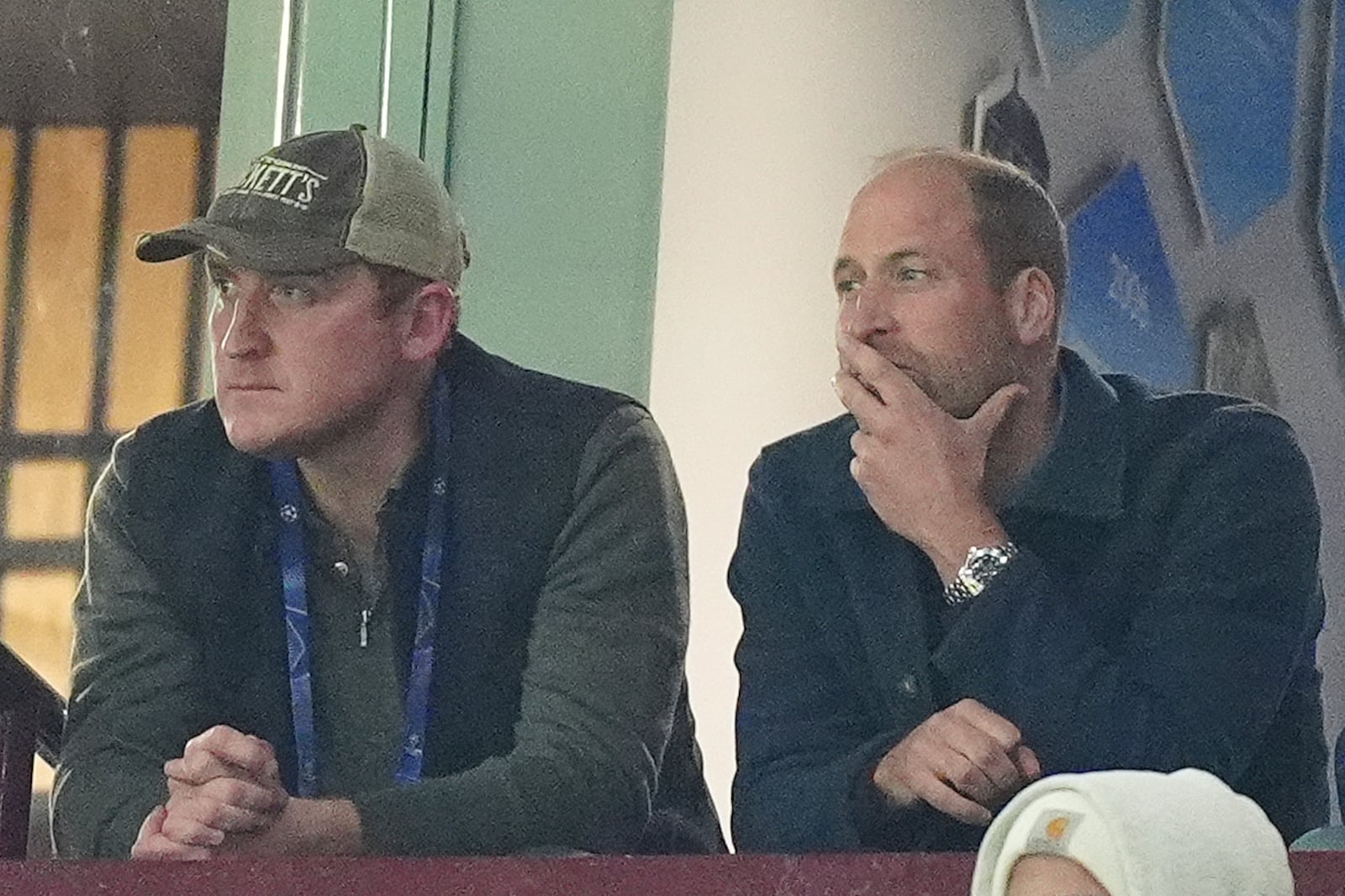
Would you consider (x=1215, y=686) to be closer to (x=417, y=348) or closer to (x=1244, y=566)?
(x=1244, y=566)

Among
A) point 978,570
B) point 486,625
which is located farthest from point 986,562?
point 486,625

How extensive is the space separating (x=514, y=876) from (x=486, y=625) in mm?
353

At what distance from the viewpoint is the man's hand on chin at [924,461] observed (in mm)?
1588

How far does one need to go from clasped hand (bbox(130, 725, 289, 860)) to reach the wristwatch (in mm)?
463

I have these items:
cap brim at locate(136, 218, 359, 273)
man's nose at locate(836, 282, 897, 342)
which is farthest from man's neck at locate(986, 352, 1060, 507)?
cap brim at locate(136, 218, 359, 273)

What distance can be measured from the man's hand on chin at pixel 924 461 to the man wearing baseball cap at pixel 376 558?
166 mm

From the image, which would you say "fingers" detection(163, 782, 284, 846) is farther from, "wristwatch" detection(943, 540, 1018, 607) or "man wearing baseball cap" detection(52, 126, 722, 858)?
"wristwatch" detection(943, 540, 1018, 607)

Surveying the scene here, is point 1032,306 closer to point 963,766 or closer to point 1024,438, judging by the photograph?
point 1024,438

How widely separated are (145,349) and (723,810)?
59 centimetres

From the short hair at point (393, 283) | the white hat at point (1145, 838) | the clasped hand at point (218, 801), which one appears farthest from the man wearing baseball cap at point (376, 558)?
the white hat at point (1145, 838)

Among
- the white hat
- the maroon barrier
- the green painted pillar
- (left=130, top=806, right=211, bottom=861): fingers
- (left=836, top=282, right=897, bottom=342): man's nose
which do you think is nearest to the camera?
the white hat

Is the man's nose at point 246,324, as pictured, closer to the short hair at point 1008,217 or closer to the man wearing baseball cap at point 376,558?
the man wearing baseball cap at point 376,558

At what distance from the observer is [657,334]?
1.79 metres

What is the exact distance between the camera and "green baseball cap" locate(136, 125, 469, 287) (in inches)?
67.1
